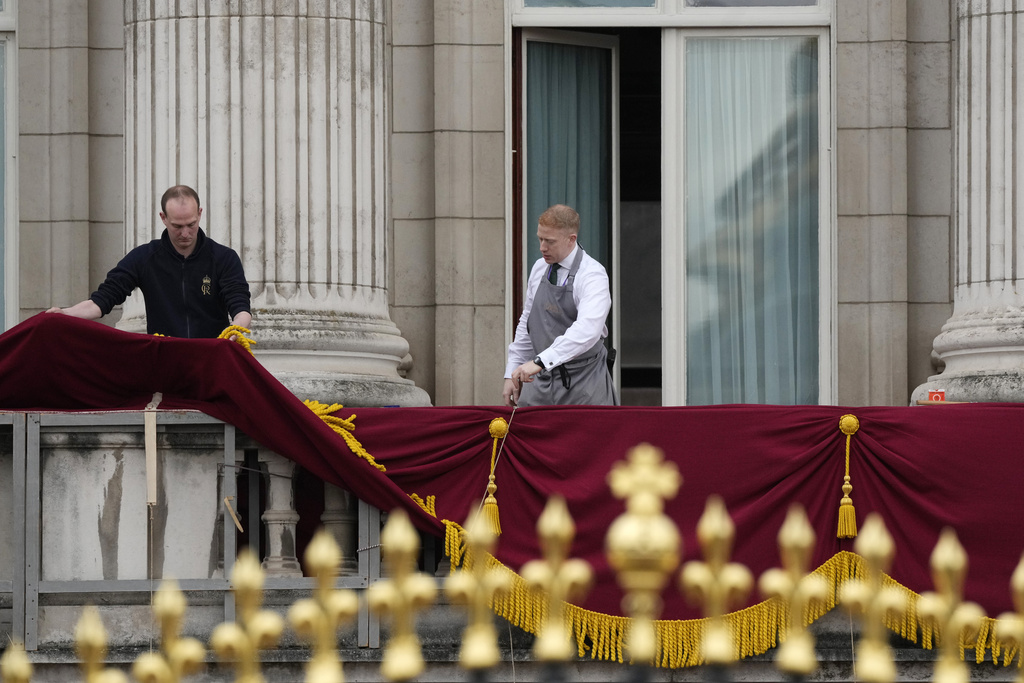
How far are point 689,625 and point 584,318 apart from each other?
199 cm

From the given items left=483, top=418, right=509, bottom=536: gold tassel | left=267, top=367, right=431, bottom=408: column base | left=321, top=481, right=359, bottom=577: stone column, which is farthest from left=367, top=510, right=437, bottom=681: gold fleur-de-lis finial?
left=267, top=367, right=431, bottom=408: column base

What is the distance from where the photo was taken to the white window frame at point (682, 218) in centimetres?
1241

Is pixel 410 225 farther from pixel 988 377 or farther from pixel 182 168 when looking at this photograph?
pixel 988 377

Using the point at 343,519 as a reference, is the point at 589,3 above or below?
above

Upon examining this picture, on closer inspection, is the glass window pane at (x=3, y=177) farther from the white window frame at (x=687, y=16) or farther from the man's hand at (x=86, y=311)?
the white window frame at (x=687, y=16)

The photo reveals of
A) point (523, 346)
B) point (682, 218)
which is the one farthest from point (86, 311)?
point (682, 218)

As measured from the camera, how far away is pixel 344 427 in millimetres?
8430

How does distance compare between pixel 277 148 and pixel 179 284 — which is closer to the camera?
pixel 179 284

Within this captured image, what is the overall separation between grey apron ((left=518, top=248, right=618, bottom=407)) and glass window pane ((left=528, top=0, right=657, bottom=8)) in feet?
12.1

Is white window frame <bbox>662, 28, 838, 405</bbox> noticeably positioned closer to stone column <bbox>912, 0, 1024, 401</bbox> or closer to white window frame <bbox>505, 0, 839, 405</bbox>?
white window frame <bbox>505, 0, 839, 405</bbox>

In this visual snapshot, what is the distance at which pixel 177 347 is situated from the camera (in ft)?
27.5

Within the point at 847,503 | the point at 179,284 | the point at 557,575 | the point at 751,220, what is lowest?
the point at 847,503

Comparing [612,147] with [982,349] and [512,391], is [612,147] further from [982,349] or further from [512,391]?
[512,391]

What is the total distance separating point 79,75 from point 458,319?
3661 mm
